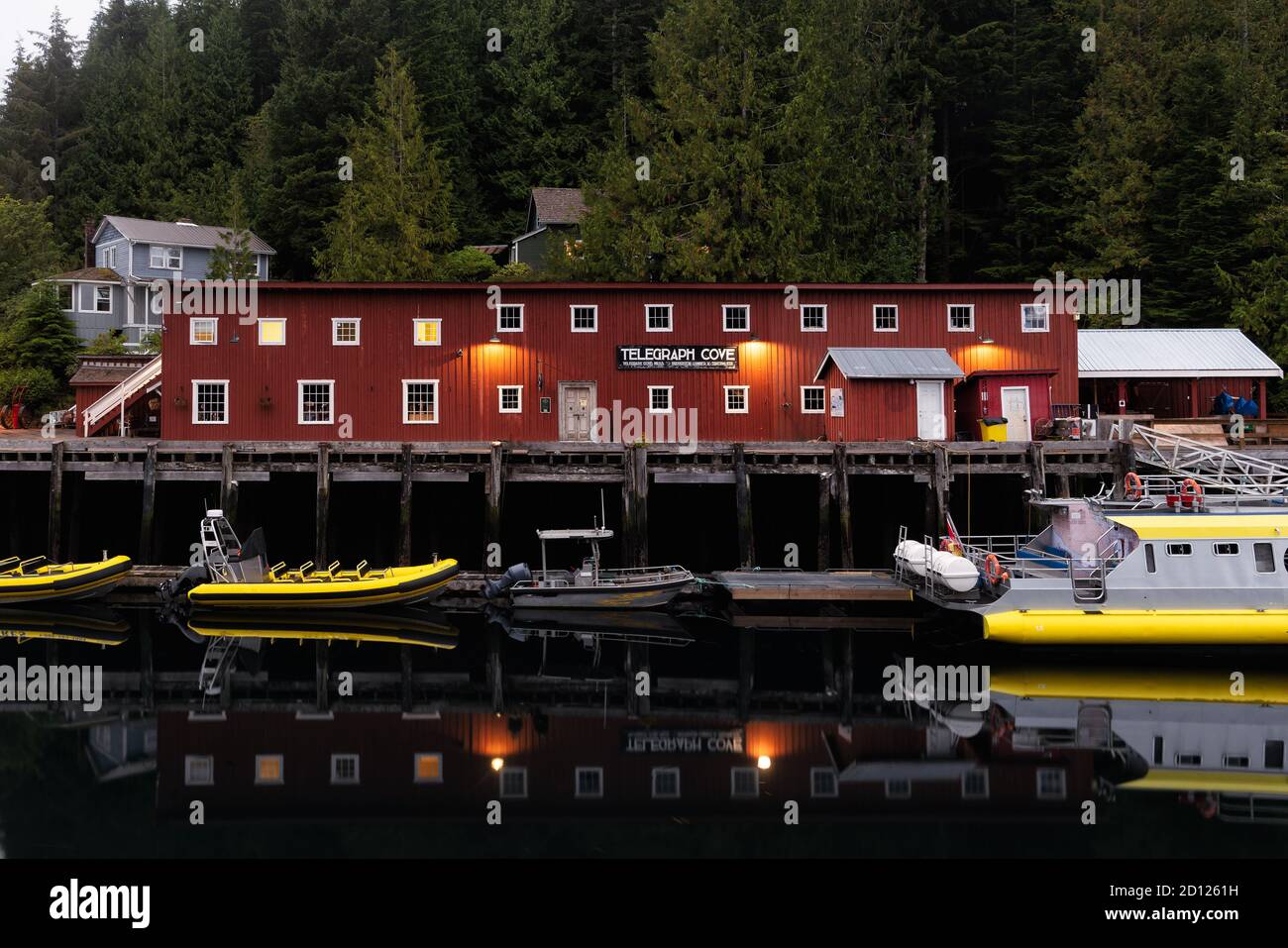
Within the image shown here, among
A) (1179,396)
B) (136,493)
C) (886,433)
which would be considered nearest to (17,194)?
(136,493)

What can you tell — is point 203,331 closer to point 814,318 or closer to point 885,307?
point 814,318

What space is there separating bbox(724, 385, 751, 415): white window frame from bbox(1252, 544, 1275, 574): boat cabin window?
58.7 feet

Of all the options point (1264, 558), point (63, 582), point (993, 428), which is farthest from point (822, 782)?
point (63, 582)

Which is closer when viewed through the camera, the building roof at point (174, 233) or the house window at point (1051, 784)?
the house window at point (1051, 784)

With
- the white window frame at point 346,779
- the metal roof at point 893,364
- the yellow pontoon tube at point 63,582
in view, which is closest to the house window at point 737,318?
the metal roof at point 893,364

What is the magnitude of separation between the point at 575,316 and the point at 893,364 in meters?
10.9

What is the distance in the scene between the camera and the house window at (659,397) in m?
39.5

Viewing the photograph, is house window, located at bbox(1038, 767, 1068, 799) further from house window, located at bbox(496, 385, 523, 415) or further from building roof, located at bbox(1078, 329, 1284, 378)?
building roof, located at bbox(1078, 329, 1284, 378)

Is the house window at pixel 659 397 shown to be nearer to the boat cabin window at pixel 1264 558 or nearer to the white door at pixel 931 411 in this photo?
the white door at pixel 931 411

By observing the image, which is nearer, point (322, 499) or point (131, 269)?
point (322, 499)

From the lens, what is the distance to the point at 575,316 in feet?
129

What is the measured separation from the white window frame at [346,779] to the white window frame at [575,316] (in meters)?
22.1

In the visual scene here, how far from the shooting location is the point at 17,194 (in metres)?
87.3

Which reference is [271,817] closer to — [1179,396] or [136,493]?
[136,493]
